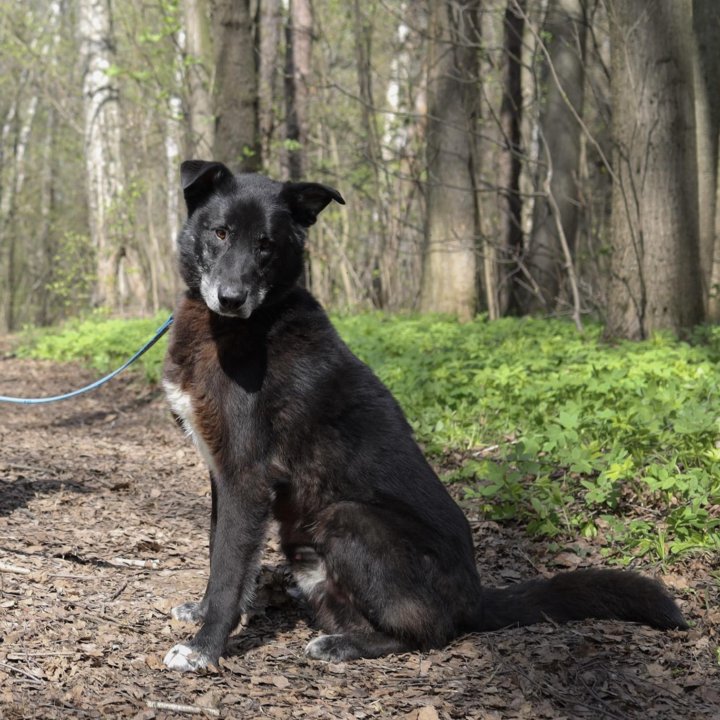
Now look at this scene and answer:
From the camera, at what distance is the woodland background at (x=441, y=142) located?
29.8 ft

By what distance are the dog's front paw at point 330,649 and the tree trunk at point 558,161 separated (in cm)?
1058

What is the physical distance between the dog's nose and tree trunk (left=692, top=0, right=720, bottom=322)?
814 cm

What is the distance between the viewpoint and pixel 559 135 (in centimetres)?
1440

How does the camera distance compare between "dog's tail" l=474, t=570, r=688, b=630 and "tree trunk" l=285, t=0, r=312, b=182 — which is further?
"tree trunk" l=285, t=0, r=312, b=182

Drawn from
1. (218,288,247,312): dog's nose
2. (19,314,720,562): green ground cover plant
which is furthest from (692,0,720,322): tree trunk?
(218,288,247,312): dog's nose

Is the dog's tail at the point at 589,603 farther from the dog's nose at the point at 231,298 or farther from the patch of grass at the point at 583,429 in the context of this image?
the dog's nose at the point at 231,298

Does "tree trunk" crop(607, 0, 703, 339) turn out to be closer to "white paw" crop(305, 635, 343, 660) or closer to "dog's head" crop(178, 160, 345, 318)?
"dog's head" crop(178, 160, 345, 318)

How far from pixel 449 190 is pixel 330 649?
10.7 m

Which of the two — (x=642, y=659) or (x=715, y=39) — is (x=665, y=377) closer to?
(x=642, y=659)

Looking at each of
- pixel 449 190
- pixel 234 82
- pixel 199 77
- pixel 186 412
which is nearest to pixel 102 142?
pixel 199 77

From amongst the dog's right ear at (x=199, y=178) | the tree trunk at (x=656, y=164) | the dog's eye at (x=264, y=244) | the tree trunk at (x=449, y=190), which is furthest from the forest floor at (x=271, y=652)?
the tree trunk at (x=449, y=190)

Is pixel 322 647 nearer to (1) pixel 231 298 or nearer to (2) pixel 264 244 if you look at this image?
(1) pixel 231 298

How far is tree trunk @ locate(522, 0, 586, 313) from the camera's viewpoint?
1394 centimetres

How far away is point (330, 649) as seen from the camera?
3.70 meters
